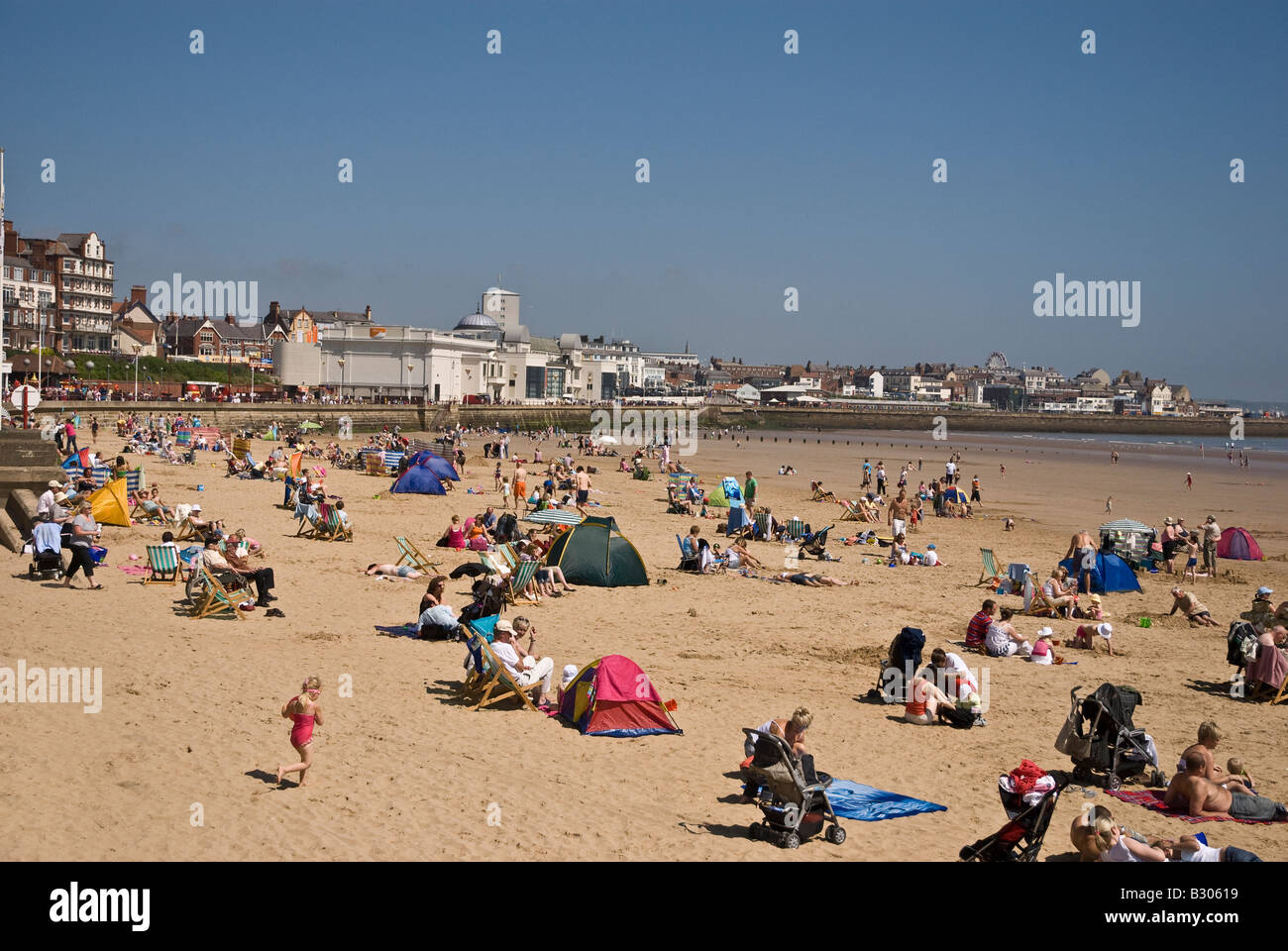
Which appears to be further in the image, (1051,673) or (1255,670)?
(1051,673)

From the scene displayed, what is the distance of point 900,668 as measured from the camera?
1017 cm

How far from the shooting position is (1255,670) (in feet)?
33.9

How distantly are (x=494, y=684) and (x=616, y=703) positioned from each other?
119 centimetres

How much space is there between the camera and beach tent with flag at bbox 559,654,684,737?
858cm

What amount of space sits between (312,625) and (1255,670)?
378 inches

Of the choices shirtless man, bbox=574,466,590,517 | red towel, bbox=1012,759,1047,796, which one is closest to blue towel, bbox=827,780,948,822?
red towel, bbox=1012,759,1047,796

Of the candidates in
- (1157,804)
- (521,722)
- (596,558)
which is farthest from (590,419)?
(1157,804)

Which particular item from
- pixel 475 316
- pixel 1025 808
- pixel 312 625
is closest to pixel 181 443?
pixel 312 625

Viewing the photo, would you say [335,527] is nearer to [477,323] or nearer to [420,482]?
[420,482]

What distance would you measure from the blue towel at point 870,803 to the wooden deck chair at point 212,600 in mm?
7063

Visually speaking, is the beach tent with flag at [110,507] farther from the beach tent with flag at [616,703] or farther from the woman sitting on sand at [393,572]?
the beach tent with flag at [616,703]

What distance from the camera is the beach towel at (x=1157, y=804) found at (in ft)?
23.9
